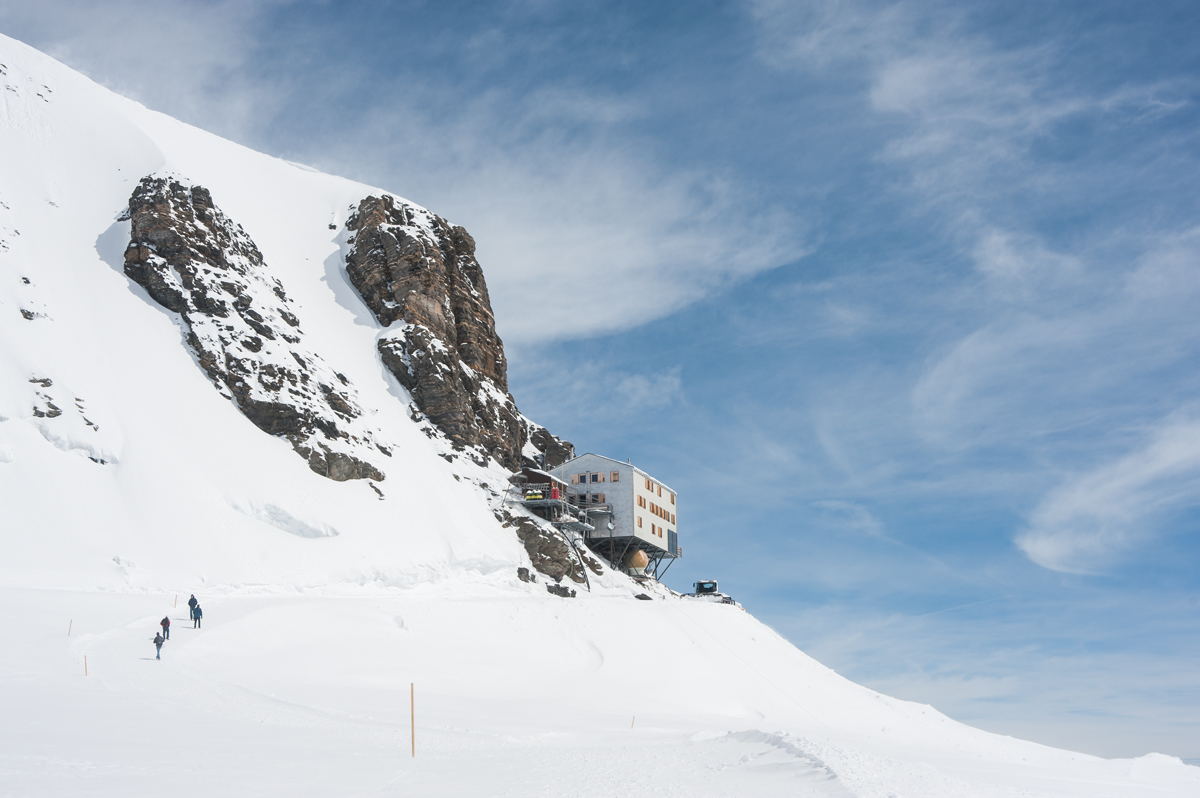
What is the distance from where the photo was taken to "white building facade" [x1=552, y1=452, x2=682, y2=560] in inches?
2879

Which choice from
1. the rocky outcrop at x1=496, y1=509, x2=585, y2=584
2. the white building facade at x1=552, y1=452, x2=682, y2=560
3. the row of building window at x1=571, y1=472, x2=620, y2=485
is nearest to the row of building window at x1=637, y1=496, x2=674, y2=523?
the white building facade at x1=552, y1=452, x2=682, y2=560

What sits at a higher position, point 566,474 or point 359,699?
point 566,474

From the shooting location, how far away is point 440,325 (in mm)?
77188

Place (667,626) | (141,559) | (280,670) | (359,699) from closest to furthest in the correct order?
1. (359,699)
2. (280,670)
3. (141,559)
4. (667,626)

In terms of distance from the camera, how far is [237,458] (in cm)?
5000

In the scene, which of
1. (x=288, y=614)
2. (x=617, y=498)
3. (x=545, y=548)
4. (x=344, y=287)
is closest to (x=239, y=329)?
(x=344, y=287)

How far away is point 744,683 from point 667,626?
685 cm

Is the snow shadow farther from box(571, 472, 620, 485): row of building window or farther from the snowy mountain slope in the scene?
box(571, 472, 620, 485): row of building window

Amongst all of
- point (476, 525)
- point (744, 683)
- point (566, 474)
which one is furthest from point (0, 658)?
point (566, 474)

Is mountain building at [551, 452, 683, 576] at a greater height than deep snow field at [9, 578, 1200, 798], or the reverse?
mountain building at [551, 452, 683, 576]

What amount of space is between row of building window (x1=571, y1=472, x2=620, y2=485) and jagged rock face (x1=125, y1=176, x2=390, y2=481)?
2032 centimetres

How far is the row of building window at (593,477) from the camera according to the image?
74.2 meters

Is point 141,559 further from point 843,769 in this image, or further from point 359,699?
point 843,769

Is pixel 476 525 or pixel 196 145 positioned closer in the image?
pixel 476 525
